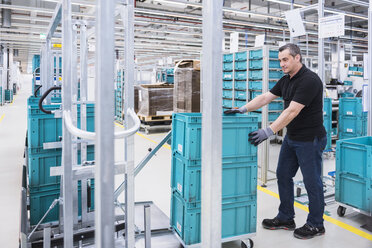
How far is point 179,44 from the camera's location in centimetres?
1928

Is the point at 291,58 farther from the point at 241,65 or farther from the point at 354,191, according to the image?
the point at 241,65

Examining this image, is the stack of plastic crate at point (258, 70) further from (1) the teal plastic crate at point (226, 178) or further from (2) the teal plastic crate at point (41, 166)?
(2) the teal plastic crate at point (41, 166)

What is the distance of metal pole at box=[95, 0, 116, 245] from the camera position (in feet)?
3.46

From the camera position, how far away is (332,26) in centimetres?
437

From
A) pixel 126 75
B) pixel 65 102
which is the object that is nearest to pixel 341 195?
pixel 126 75

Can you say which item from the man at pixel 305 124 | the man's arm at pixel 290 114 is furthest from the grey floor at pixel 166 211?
the man's arm at pixel 290 114

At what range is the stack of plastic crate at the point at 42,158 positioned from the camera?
3.50m

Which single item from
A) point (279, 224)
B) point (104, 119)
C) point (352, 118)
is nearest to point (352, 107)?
point (352, 118)

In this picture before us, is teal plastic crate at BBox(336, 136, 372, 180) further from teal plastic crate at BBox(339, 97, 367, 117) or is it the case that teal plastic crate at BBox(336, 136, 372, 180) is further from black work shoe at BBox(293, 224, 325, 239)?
teal plastic crate at BBox(339, 97, 367, 117)

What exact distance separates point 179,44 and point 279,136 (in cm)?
1225

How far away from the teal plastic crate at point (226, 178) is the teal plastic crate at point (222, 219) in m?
0.08

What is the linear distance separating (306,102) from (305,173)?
78cm

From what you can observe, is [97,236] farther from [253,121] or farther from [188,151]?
[253,121]

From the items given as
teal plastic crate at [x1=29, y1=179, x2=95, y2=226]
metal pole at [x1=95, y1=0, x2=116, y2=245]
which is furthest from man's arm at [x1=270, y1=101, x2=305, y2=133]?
teal plastic crate at [x1=29, y1=179, x2=95, y2=226]
